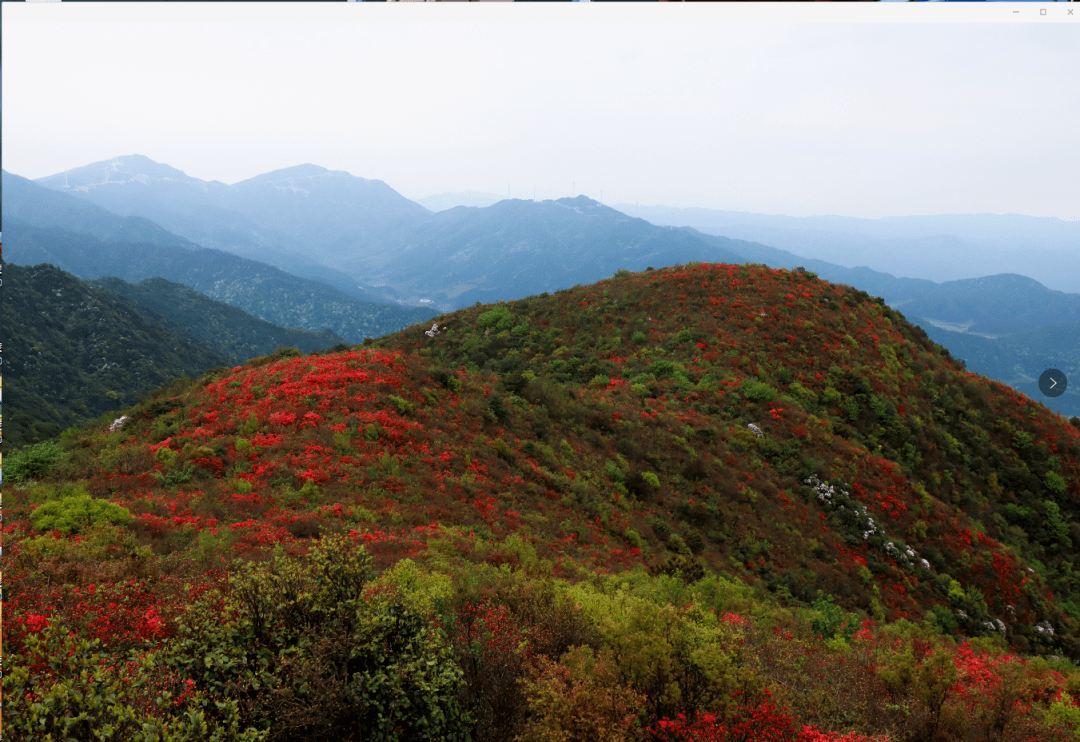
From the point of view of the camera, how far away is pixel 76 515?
1033 cm

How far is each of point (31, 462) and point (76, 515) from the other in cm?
528

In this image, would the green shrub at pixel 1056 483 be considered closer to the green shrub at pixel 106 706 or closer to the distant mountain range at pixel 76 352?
the green shrub at pixel 106 706

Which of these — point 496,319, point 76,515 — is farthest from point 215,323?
point 76,515

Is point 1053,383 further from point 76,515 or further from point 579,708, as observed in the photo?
point 76,515

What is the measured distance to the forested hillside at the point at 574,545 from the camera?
5.79 m

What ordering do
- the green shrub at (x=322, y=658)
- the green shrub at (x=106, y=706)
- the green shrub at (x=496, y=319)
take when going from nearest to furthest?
the green shrub at (x=106, y=706) < the green shrub at (x=322, y=658) < the green shrub at (x=496, y=319)

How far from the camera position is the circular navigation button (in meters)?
17.2

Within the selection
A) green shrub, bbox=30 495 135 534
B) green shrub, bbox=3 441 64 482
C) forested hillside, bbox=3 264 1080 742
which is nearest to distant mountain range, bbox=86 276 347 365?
forested hillside, bbox=3 264 1080 742

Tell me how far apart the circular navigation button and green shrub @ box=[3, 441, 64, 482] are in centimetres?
3025

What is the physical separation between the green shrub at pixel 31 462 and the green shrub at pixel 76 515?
3.62m

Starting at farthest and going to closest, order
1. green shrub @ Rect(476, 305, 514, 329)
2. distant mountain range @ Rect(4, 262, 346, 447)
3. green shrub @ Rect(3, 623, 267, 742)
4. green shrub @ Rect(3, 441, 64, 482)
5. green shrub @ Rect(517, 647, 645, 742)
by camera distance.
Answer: distant mountain range @ Rect(4, 262, 346, 447), green shrub @ Rect(476, 305, 514, 329), green shrub @ Rect(3, 441, 64, 482), green shrub @ Rect(517, 647, 645, 742), green shrub @ Rect(3, 623, 267, 742)

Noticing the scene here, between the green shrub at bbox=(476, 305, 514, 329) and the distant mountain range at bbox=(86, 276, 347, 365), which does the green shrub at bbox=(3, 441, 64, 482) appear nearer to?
the green shrub at bbox=(476, 305, 514, 329)

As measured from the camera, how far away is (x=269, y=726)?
5.06m

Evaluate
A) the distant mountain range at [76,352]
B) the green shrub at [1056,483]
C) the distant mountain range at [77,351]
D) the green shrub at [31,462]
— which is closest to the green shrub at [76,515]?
the green shrub at [31,462]
